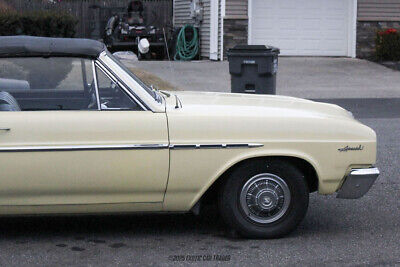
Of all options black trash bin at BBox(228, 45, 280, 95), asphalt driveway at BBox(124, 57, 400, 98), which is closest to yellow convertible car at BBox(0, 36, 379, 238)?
black trash bin at BBox(228, 45, 280, 95)

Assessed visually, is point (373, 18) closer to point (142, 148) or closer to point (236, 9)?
point (236, 9)

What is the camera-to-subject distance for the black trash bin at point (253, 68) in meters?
11.9

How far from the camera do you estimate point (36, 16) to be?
2005cm

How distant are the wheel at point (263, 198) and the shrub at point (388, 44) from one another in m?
15.8

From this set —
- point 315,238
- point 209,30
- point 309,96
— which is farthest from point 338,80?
point 315,238

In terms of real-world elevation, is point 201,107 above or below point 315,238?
above

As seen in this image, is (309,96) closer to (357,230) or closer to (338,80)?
(338,80)

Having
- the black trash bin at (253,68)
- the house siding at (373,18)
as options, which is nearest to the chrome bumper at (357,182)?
the black trash bin at (253,68)

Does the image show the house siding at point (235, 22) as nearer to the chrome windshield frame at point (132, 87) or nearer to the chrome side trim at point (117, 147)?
the chrome windshield frame at point (132, 87)

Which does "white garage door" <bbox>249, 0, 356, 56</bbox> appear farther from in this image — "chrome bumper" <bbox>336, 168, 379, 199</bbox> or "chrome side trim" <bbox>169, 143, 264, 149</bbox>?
"chrome side trim" <bbox>169, 143, 264, 149</bbox>

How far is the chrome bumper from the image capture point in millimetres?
5844

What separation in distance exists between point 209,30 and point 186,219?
16117mm

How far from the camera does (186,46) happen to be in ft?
75.4

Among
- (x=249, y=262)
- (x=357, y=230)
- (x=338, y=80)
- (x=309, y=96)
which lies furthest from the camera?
(x=338, y=80)
